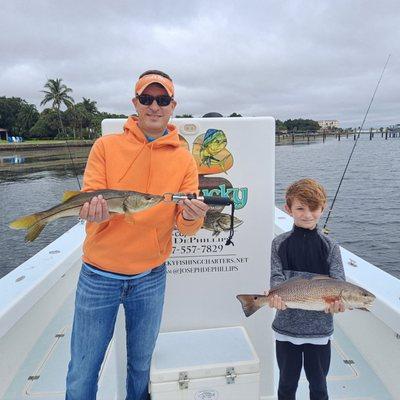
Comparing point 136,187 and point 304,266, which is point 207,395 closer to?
point 304,266

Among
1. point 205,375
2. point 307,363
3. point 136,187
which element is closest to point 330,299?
point 307,363

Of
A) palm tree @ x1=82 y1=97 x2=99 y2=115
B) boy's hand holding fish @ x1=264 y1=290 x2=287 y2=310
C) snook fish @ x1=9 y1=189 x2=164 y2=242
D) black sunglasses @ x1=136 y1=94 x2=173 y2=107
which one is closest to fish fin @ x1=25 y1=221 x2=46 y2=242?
snook fish @ x1=9 y1=189 x2=164 y2=242

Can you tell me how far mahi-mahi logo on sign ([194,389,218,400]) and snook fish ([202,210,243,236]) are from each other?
1.10m

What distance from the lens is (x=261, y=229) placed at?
316cm

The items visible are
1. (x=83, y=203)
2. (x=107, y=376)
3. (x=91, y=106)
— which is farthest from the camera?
(x=91, y=106)

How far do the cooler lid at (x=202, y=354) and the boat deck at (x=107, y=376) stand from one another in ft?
A: 2.72

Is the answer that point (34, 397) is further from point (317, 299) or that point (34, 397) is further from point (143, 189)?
point (317, 299)

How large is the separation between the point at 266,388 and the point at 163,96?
7.90 feet

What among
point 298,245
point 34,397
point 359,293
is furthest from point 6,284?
point 359,293

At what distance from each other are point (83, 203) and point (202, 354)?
1379mm

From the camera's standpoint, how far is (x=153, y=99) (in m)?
2.37

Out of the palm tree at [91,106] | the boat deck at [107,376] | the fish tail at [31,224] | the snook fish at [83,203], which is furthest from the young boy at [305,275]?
the palm tree at [91,106]

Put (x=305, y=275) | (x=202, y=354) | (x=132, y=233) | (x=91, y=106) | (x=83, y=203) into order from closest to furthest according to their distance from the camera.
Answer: (x=83, y=203), (x=132, y=233), (x=305, y=275), (x=202, y=354), (x=91, y=106)

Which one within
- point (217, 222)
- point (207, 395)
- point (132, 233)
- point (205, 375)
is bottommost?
point (207, 395)
